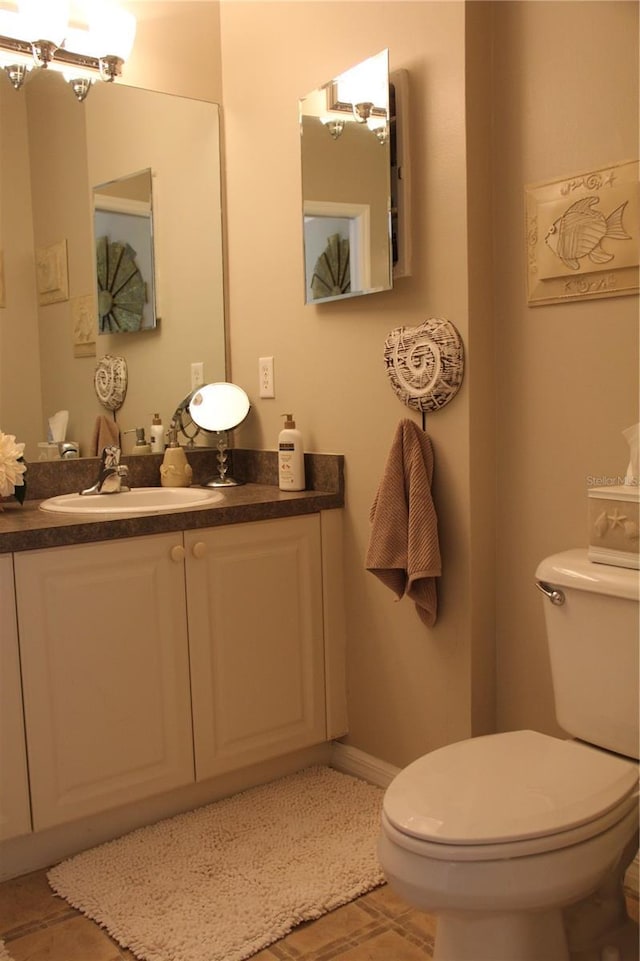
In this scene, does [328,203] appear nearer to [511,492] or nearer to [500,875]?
[511,492]

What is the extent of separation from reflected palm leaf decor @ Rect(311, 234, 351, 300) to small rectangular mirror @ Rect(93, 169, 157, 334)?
553 millimetres

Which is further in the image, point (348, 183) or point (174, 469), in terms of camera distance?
point (174, 469)

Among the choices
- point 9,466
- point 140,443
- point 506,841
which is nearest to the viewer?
point 506,841

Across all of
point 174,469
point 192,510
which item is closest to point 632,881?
point 192,510

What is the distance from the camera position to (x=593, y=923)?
157 centimetres

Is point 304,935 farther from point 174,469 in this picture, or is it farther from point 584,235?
point 584,235

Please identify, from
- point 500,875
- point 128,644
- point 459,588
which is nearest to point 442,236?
point 459,588

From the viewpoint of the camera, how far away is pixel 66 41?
2287 mm

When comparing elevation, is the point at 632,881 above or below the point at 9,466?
→ below

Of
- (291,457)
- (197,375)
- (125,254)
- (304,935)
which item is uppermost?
(125,254)

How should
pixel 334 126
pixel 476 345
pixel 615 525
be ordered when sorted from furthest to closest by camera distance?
pixel 334 126 < pixel 476 345 < pixel 615 525

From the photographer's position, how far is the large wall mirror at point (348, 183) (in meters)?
2.06

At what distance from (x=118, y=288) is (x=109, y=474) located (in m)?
0.55

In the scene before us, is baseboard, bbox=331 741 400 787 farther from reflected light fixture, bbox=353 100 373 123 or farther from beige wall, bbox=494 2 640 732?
reflected light fixture, bbox=353 100 373 123
